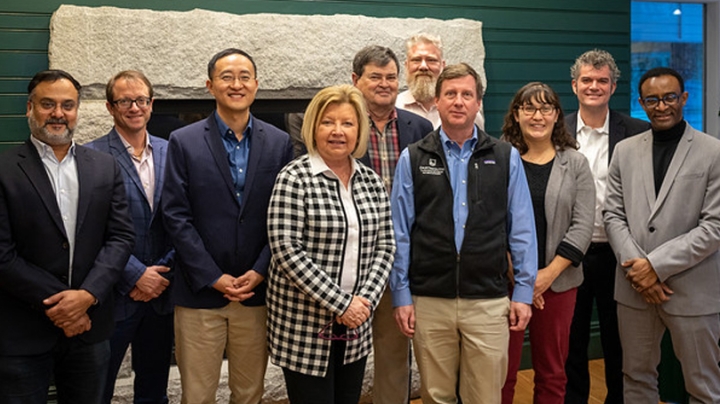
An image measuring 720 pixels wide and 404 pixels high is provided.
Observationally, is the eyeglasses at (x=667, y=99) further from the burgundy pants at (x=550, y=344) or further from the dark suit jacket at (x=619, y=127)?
the burgundy pants at (x=550, y=344)

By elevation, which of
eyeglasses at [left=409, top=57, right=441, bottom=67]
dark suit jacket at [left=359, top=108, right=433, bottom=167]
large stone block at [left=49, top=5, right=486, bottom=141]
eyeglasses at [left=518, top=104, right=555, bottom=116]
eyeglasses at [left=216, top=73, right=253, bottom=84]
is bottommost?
dark suit jacket at [left=359, top=108, right=433, bottom=167]

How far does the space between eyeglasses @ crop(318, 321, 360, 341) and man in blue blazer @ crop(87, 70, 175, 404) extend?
0.80m

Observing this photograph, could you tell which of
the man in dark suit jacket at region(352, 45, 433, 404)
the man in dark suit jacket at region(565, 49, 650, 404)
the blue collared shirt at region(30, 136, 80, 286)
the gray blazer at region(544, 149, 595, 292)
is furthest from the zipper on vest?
the blue collared shirt at region(30, 136, 80, 286)

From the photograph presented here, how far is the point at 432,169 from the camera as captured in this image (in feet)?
8.90

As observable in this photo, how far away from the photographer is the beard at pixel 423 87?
3.43 metres

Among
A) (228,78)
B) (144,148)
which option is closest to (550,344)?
(228,78)

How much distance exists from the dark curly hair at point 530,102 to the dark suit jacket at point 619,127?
40 centimetres

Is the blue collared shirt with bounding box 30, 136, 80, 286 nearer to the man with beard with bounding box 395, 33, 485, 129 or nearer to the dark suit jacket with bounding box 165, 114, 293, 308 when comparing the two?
the dark suit jacket with bounding box 165, 114, 293, 308

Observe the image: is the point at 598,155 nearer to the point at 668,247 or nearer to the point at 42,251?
the point at 668,247

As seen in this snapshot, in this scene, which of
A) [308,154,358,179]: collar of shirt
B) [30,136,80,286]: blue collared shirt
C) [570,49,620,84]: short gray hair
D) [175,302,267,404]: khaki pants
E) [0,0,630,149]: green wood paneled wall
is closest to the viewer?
[30,136,80,286]: blue collared shirt

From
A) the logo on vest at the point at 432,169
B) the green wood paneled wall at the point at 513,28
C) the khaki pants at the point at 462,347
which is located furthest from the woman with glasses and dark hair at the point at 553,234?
the green wood paneled wall at the point at 513,28

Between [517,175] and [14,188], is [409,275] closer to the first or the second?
[517,175]

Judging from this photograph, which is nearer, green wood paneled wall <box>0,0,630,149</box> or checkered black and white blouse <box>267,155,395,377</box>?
checkered black and white blouse <box>267,155,395,377</box>

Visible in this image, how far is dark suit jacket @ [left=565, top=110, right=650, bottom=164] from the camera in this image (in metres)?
3.45
